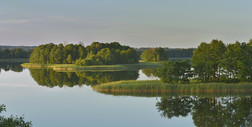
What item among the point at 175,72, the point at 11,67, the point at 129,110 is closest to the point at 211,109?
the point at 129,110

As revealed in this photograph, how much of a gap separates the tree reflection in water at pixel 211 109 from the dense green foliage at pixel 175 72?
5.94 m

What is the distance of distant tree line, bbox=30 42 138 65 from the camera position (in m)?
114

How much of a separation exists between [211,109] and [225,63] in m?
16.7

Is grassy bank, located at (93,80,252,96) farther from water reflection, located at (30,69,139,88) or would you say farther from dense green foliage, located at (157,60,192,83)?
water reflection, located at (30,69,139,88)

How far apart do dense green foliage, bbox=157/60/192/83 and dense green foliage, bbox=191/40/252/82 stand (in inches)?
87.4

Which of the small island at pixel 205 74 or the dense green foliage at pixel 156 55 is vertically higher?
the dense green foliage at pixel 156 55

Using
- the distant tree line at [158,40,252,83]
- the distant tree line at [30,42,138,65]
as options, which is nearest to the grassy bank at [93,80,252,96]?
the distant tree line at [158,40,252,83]

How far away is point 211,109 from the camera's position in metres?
31.0

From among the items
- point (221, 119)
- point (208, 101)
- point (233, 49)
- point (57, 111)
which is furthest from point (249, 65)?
point (57, 111)

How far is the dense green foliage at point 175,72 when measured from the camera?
43312 mm

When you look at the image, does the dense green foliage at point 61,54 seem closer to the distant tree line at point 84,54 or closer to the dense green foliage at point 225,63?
the distant tree line at point 84,54

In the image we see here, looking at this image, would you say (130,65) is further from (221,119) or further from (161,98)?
(221,119)

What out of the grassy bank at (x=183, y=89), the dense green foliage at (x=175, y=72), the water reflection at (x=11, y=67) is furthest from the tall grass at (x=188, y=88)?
the water reflection at (x=11, y=67)

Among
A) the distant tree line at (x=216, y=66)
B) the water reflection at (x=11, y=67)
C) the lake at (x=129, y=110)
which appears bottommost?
the lake at (x=129, y=110)
